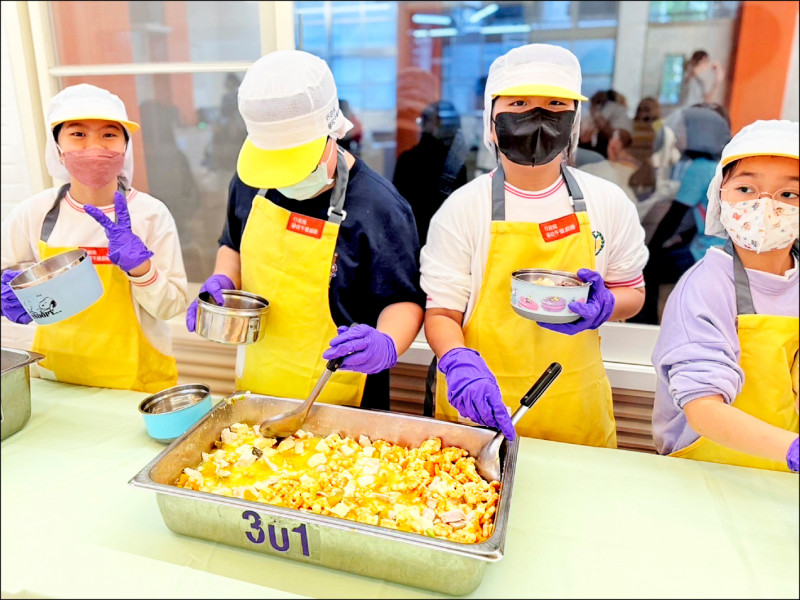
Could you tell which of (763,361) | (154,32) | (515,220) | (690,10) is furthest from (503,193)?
(690,10)

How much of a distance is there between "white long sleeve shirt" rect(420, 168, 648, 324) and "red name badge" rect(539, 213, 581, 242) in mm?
31

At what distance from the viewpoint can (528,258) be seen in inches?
64.5

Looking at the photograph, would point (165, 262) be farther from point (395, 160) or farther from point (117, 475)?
point (395, 160)

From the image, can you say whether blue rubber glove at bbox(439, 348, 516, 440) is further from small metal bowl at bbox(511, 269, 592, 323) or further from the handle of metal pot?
small metal bowl at bbox(511, 269, 592, 323)

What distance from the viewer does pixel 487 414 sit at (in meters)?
1.37

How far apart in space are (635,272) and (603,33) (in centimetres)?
134

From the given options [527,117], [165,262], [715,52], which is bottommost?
[165,262]

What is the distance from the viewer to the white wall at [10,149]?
5.52ft

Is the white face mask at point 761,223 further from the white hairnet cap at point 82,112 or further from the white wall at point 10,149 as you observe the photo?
the white wall at point 10,149

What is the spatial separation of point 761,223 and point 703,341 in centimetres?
29

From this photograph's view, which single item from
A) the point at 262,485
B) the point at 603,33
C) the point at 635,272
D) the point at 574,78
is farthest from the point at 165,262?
the point at 603,33

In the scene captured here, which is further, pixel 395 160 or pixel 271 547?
pixel 395 160

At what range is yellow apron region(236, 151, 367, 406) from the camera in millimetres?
1700

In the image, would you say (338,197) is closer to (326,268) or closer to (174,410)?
(326,268)
